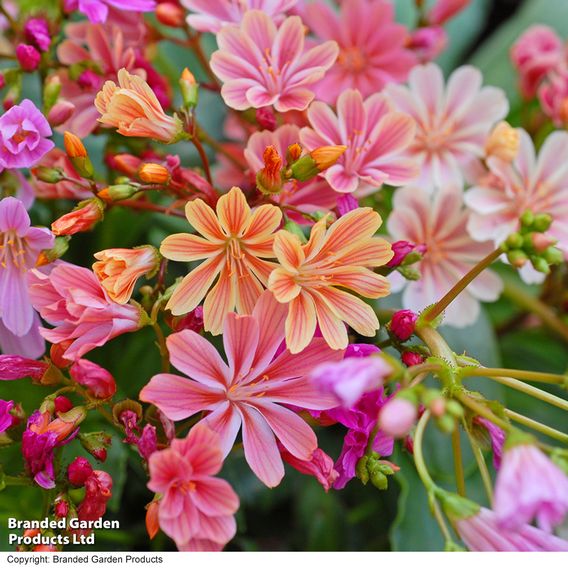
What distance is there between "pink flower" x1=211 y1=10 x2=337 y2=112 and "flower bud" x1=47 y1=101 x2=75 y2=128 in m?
0.14

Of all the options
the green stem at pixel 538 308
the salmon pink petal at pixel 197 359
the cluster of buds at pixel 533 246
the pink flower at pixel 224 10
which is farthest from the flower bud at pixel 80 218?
the green stem at pixel 538 308

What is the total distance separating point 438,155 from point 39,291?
19.3 inches

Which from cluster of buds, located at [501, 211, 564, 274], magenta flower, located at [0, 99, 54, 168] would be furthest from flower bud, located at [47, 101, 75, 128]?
cluster of buds, located at [501, 211, 564, 274]

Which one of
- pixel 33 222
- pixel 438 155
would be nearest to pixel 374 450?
pixel 438 155

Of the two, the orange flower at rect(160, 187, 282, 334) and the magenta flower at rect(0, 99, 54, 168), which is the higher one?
the orange flower at rect(160, 187, 282, 334)

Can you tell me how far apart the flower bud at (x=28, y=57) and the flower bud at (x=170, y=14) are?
0.46 ft

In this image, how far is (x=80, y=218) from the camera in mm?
613

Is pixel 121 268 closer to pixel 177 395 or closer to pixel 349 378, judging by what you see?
pixel 177 395

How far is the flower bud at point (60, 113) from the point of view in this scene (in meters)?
0.69

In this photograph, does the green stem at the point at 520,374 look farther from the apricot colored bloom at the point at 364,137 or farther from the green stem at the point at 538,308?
the green stem at the point at 538,308

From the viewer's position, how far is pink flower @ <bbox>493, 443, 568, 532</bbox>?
44cm

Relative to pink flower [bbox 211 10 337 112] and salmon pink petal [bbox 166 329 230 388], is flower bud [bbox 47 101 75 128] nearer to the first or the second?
pink flower [bbox 211 10 337 112]

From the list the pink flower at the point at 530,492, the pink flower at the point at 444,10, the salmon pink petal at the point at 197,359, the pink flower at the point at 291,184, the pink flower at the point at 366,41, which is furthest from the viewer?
the pink flower at the point at 444,10

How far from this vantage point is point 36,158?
0.63 meters
